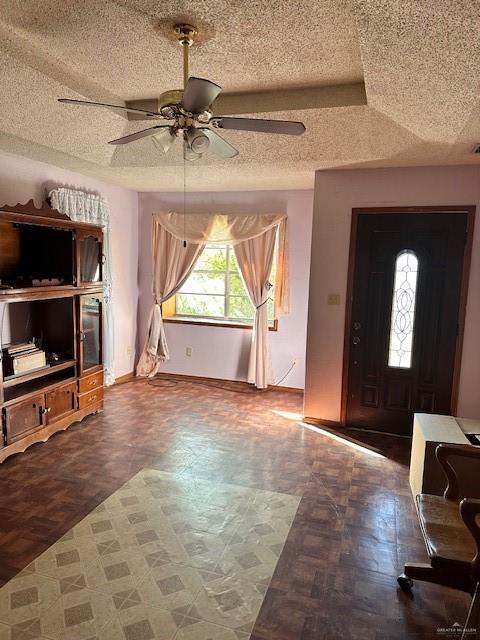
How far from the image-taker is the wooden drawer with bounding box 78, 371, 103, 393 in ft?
13.1

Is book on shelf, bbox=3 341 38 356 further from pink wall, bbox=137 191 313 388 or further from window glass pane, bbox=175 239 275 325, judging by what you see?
window glass pane, bbox=175 239 275 325

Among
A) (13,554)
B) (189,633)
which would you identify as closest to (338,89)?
(189,633)

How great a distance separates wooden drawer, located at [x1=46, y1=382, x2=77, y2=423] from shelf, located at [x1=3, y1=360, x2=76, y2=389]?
16 cm

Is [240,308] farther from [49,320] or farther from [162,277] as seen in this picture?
[49,320]

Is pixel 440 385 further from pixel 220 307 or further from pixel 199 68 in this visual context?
pixel 199 68

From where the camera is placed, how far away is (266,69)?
2572 mm

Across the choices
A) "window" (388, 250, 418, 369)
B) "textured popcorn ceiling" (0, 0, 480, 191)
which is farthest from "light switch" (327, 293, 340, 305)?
"textured popcorn ceiling" (0, 0, 480, 191)

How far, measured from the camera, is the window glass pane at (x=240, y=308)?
5410mm

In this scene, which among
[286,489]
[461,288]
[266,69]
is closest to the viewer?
[266,69]

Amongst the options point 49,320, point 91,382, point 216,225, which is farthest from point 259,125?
point 216,225

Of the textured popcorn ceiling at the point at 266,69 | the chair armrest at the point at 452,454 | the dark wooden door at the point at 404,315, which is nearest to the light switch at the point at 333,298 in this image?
the dark wooden door at the point at 404,315

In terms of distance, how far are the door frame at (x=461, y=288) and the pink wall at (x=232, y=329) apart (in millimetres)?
1084

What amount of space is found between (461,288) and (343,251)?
3.45ft

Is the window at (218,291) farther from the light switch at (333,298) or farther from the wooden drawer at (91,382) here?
the wooden drawer at (91,382)
